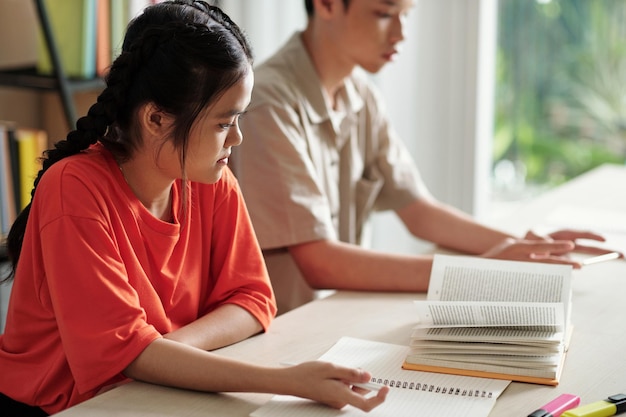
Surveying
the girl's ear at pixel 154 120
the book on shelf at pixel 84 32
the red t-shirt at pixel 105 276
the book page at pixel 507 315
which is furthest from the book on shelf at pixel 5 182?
the book page at pixel 507 315

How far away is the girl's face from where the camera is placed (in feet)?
3.98

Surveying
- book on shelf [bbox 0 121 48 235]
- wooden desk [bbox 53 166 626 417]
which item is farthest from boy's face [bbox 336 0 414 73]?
book on shelf [bbox 0 121 48 235]

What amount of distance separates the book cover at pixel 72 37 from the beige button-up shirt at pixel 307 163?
2.53 ft

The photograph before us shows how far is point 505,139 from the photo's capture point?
12.6 feet

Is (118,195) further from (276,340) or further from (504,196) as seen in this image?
(504,196)

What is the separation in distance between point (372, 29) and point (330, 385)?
966mm

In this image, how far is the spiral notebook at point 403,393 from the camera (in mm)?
1067

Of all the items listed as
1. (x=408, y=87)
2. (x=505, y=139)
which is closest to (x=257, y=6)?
(x=408, y=87)

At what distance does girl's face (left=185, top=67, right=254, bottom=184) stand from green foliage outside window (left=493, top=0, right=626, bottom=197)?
256 cm

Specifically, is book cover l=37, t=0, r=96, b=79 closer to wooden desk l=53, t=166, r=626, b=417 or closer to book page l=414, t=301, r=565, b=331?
wooden desk l=53, t=166, r=626, b=417

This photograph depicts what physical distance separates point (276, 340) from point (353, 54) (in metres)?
0.74

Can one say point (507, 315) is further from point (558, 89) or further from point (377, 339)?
point (558, 89)

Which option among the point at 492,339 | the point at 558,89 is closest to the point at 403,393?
the point at 492,339

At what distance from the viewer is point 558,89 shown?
381 centimetres
